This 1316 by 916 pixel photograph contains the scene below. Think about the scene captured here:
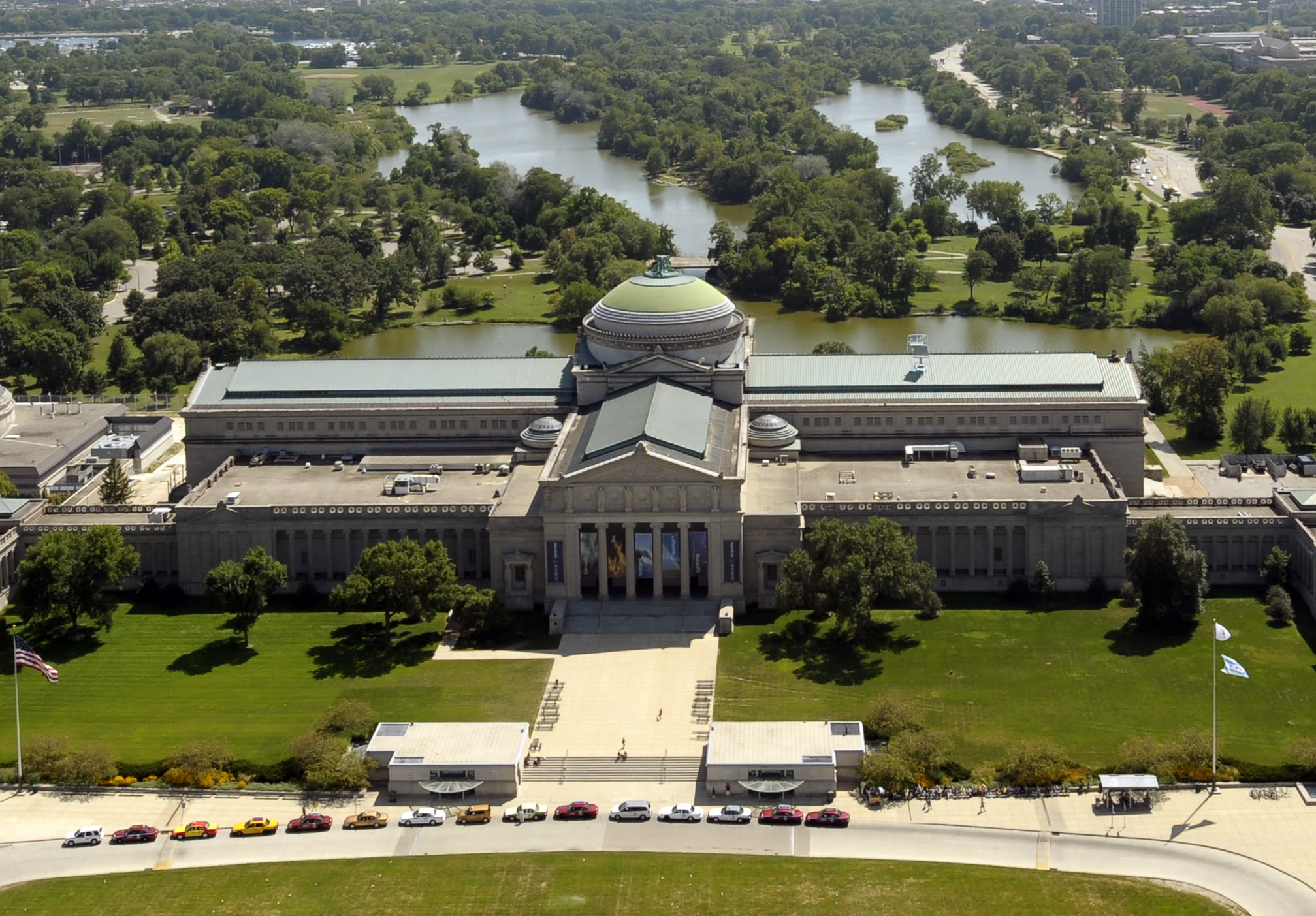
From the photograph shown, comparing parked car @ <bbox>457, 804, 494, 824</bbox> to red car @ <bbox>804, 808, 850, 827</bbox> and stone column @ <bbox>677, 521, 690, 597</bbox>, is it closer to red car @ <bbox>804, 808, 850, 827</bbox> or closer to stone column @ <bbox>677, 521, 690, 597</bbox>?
red car @ <bbox>804, 808, 850, 827</bbox>

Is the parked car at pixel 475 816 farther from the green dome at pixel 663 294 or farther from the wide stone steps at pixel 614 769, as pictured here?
the green dome at pixel 663 294

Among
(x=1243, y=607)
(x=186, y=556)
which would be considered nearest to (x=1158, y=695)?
(x=1243, y=607)

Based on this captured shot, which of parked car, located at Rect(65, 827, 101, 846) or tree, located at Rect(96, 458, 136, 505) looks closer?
parked car, located at Rect(65, 827, 101, 846)

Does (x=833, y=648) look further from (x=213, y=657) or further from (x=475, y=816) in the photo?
(x=213, y=657)

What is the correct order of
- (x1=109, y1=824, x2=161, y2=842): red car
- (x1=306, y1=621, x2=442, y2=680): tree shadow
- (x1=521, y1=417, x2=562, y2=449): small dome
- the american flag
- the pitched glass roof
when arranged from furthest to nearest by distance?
1. (x1=521, y1=417, x2=562, y2=449): small dome
2. the pitched glass roof
3. (x1=306, y1=621, x2=442, y2=680): tree shadow
4. the american flag
5. (x1=109, y1=824, x2=161, y2=842): red car

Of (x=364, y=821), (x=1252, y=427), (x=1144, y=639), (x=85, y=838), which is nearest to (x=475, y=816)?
(x=364, y=821)

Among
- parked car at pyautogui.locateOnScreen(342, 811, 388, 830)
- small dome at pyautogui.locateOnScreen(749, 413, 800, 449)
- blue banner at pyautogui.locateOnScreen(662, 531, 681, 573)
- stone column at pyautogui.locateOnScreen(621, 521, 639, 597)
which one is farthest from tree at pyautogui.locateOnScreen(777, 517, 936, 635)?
parked car at pyautogui.locateOnScreen(342, 811, 388, 830)
